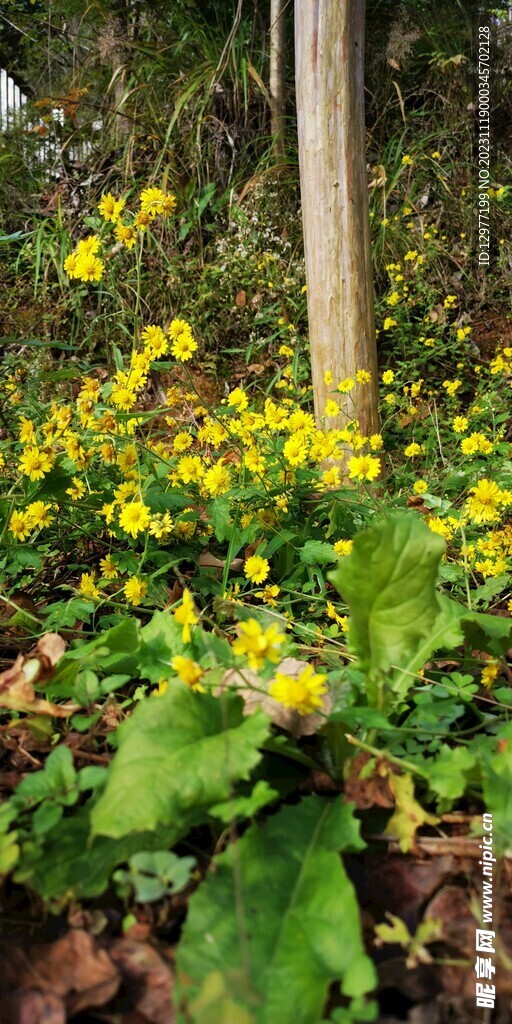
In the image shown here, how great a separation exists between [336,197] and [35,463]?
2.17 metres

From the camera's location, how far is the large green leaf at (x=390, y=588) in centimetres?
93

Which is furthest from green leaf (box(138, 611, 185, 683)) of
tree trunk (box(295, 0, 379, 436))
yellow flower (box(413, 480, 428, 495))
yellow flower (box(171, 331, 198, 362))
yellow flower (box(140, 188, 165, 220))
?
tree trunk (box(295, 0, 379, 436))

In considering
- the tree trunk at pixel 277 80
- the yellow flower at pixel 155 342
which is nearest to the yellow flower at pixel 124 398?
the yellow flower at pixel 155 342

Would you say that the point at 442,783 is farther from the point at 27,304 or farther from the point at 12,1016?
the point at 27,304

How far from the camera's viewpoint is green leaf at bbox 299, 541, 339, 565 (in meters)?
1.76

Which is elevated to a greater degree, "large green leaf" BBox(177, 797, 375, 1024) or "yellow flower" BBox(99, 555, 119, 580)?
"large green leaf" BBox(177, 797, 375, 1024)

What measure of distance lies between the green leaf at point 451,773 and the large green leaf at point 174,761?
0.23 metres

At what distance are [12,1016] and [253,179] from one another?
16.0 ft

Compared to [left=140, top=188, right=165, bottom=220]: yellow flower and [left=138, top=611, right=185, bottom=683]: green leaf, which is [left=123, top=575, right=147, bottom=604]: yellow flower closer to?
[left=138, top=611, right=185, bottom=683]: green leaf

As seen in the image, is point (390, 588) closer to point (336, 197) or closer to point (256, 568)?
point (256, 568)

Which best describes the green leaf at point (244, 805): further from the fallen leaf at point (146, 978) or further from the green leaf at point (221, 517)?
the green leaf at point (221, 517)

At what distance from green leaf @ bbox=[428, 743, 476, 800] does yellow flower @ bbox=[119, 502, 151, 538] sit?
2.96 feet

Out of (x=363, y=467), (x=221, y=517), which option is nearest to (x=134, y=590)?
(x=221, y=517)

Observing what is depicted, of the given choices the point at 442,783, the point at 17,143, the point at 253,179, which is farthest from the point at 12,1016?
the point at 17,143
